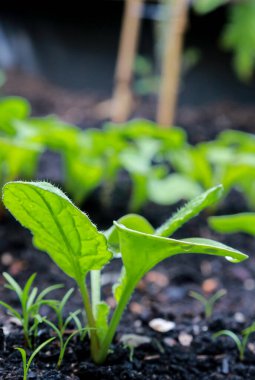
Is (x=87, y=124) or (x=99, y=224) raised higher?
(x=87, y=124)

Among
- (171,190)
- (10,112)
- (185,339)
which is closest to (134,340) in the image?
(185,339)

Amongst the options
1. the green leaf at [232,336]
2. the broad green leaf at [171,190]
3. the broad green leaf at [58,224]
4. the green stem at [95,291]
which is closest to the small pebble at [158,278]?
the broad green leaf at [171,190]

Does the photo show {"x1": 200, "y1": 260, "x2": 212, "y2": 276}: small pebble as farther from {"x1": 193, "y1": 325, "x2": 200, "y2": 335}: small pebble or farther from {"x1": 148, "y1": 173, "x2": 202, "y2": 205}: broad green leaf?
{"x1": 193, "y1": 325, "x2": 200, "y2": 335}: small pebble

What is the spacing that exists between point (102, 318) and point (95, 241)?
0.15m

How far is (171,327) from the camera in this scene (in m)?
0.97

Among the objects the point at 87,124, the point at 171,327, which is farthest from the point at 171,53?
the point at 171,327

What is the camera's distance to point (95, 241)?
2.22 ft

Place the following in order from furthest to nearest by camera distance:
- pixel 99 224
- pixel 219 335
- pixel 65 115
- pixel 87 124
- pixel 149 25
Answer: pixel 149 25 → pixel 65 115 → pixel 87 124 → pixel 99 224 → pixel 219 335

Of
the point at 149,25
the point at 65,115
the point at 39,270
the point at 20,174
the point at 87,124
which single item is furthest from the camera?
the point at 149,25

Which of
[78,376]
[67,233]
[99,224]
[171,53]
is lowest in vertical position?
[78,376]

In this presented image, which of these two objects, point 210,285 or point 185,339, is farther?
point 210,285

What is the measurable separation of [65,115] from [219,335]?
214 centimetres

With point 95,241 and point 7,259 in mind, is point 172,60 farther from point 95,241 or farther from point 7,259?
point 95,241

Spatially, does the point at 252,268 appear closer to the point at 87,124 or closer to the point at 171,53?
the point at 171,53
